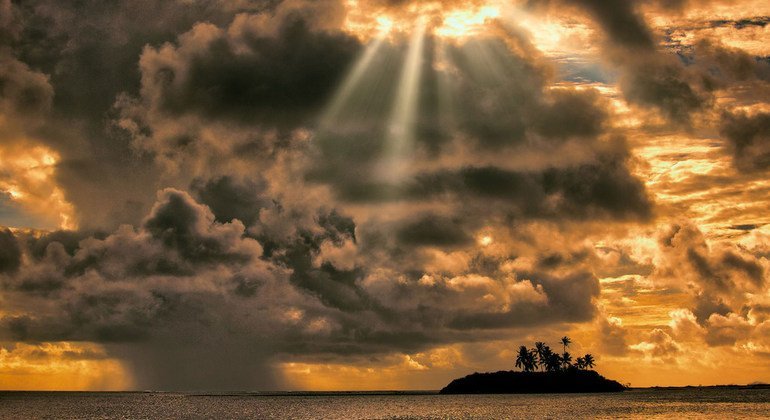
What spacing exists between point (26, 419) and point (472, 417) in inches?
4531

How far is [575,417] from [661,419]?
615 inches

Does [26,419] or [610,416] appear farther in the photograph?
[26,419]

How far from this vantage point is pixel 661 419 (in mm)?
138875

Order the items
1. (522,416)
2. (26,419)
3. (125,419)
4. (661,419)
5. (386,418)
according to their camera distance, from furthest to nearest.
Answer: (26,419)
(125,419)
(386,418)
(522,416)
(661,419)

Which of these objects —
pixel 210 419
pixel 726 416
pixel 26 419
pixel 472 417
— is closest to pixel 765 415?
pixel 726 416

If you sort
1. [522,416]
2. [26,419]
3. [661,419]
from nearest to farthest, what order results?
[661,419]
[522,416]
[26,419]

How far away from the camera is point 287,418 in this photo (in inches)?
6786

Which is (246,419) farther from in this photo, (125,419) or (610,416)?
(610,416)

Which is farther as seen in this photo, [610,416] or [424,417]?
[424,417]

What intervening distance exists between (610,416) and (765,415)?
29160mm

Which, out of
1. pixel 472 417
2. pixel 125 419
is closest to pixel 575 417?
pixel 472 417

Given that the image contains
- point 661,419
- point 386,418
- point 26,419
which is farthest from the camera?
point 26,419

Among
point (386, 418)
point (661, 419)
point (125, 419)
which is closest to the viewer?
point (661, 419)

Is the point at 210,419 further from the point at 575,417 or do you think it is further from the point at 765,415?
the point at 765,415
